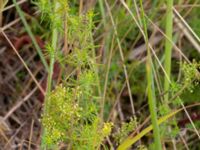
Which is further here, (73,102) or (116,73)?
(116,73)

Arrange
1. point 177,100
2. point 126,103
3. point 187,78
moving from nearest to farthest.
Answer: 1. point 187,78
2. point 177,100
3. point 126,103

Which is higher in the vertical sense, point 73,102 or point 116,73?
point 73,102

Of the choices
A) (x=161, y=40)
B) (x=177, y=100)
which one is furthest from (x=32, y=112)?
(x=177, y=100)

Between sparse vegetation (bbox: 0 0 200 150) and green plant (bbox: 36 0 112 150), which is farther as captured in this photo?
sparse vegetation (bbox: 0 0 200 150)

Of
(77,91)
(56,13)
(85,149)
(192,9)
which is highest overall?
(56,13)

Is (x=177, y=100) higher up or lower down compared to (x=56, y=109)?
lower down

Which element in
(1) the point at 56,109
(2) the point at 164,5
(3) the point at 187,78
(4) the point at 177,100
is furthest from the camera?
(2) the point at 164,5

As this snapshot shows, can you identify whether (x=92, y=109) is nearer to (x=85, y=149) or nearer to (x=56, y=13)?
(x=85, y=149)

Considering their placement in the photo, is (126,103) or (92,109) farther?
(126,103)

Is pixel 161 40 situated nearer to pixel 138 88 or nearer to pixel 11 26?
pixel 138 88

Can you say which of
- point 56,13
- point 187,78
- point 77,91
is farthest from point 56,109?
point 187,78

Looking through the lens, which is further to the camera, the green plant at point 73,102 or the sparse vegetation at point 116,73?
the sparse vegetation at point 116,73
